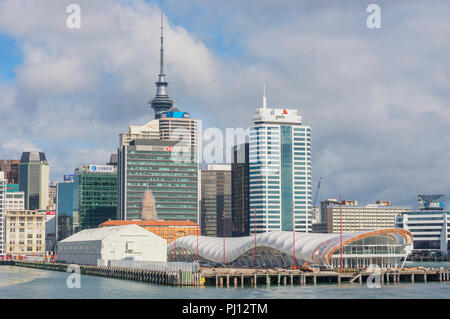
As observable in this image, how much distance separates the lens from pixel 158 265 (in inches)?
5433

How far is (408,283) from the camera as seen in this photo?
127812 millimetres

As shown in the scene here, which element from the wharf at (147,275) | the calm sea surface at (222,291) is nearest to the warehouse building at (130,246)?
the wharf at (147,275)

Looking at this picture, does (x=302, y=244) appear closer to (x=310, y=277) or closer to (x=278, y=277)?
(x=310, y=277)

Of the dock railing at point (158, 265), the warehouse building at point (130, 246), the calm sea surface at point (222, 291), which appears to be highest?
the warehouse building at point (130, 246)

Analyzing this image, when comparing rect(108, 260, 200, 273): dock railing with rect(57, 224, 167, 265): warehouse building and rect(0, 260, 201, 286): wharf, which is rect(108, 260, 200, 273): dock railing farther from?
rect(57, 224, 167, 265): warehouse building

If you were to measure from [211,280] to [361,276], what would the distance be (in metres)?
25.4

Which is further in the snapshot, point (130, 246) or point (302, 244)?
point (130, 246)

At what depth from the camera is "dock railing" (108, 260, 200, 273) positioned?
4952 inches

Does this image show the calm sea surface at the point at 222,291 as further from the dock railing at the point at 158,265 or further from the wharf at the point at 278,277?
the dock railing at the point at 158,265

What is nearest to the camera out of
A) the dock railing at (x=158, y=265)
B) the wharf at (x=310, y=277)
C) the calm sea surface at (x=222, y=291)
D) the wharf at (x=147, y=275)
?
the calm sea surface at (x=222, y=291)

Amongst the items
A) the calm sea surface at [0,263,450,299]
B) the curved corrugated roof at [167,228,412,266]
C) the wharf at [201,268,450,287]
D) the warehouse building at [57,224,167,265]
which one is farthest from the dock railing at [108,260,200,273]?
the curved corrugated roof at [167,228,412,266]

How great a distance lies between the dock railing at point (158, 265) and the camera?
125787 mm

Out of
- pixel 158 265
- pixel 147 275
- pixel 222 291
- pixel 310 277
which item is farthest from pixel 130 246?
pixel 222 291

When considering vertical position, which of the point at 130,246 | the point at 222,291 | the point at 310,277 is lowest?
the point at 222,291
